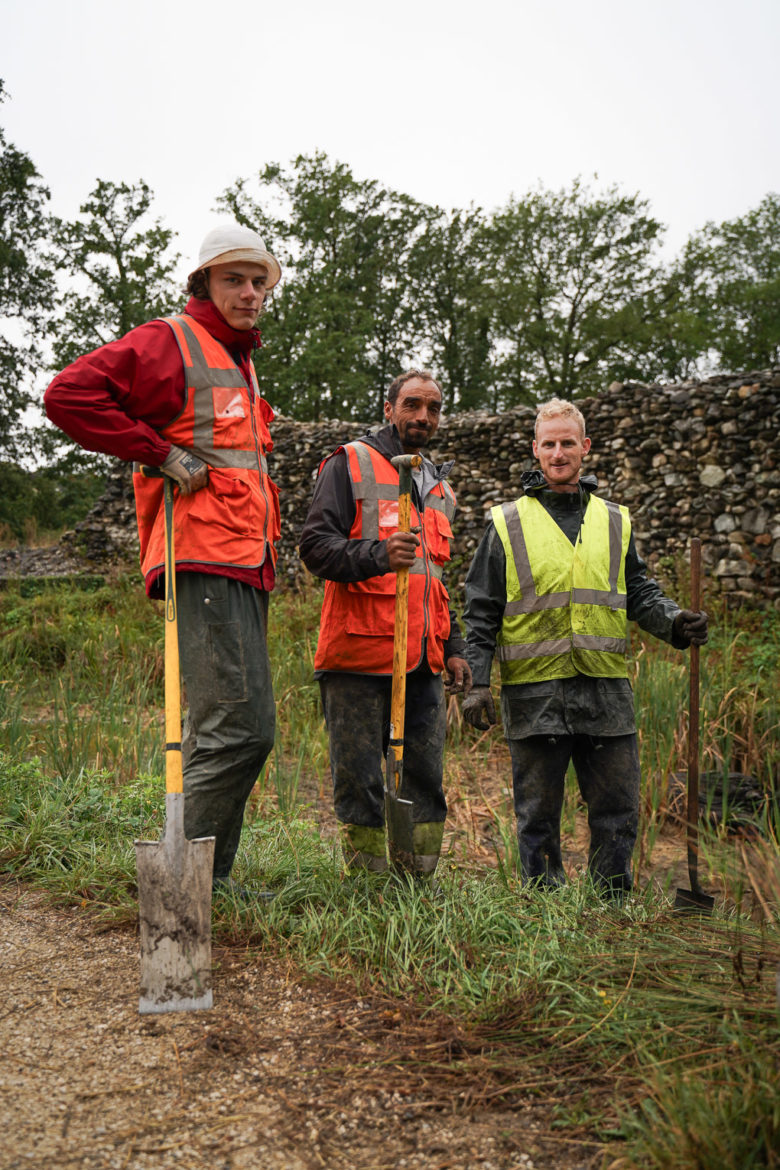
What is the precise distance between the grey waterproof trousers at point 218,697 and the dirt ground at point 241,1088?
19.8 inches

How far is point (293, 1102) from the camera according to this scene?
77.0 inches

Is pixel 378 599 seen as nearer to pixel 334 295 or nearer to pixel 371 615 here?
pixel 371 615

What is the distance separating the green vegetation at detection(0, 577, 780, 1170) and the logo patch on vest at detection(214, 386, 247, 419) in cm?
158

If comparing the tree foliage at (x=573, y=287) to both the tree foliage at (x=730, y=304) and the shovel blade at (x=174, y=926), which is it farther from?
the shovel blade at (x=174, y=926)

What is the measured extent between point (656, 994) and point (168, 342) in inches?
89.9

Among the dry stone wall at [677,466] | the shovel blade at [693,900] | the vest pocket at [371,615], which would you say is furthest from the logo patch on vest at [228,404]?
the dry stone wall at [677,466]

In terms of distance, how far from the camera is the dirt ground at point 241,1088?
5.85 ft

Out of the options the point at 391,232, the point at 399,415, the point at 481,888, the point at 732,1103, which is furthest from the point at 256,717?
the point at 391,232

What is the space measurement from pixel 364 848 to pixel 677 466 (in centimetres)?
751

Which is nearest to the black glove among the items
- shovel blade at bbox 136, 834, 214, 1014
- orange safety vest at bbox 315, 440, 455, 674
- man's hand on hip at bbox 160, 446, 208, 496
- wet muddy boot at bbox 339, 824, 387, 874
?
orange safety vest at bbox 315, 440, 455, 674

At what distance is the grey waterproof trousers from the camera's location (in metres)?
2.81

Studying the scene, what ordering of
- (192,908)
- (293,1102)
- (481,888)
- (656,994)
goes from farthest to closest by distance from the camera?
(481,888), (192,908), (656,994), (293,1102)

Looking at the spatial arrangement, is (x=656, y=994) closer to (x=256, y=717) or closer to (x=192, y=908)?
(x=192, y=908)

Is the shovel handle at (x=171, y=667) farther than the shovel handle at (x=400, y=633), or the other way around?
the shovel handle at (x=400, y=633)
